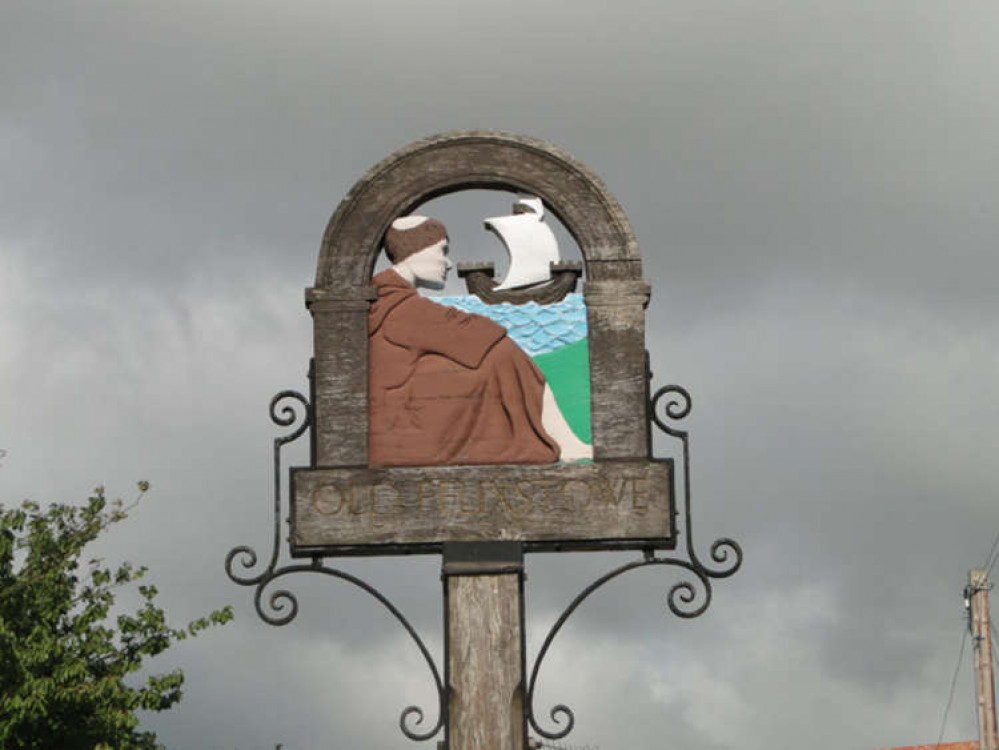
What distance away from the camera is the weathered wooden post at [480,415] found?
13148 millimetres

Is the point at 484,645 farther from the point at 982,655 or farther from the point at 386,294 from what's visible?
the point at 982,655

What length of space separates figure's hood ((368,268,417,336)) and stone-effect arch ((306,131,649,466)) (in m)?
0.08

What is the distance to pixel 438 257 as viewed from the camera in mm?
14016

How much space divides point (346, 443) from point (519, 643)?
1994mm

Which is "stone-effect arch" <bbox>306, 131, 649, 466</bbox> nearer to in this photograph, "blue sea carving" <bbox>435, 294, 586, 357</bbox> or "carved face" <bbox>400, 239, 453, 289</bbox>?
"blue sea carving" <bbox>435, 294, 586, 357</bbox>

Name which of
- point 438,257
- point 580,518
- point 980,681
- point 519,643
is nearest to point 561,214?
point 438,257

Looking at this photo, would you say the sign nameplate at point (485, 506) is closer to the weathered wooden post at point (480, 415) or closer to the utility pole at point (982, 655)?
the weathered wooden post at point (480, 415)

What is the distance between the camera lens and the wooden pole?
1290cm

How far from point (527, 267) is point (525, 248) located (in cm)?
15

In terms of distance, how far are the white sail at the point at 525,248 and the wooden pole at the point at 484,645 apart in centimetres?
210

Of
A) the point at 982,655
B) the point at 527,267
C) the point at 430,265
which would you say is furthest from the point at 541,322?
the point at 982,655

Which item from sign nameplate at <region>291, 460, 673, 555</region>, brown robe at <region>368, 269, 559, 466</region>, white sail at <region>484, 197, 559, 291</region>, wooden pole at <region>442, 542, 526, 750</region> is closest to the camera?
wooden pole at <region>442, 542, 526, 750</region>

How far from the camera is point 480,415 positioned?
13570mm

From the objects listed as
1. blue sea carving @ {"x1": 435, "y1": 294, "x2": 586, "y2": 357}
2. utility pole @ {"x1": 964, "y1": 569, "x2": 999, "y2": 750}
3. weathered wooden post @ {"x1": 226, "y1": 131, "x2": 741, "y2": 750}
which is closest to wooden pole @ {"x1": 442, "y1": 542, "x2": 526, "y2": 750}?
weathered wooden post @ {"x1": 226, "y1": 131, "x2": 741, "y2": 750}
